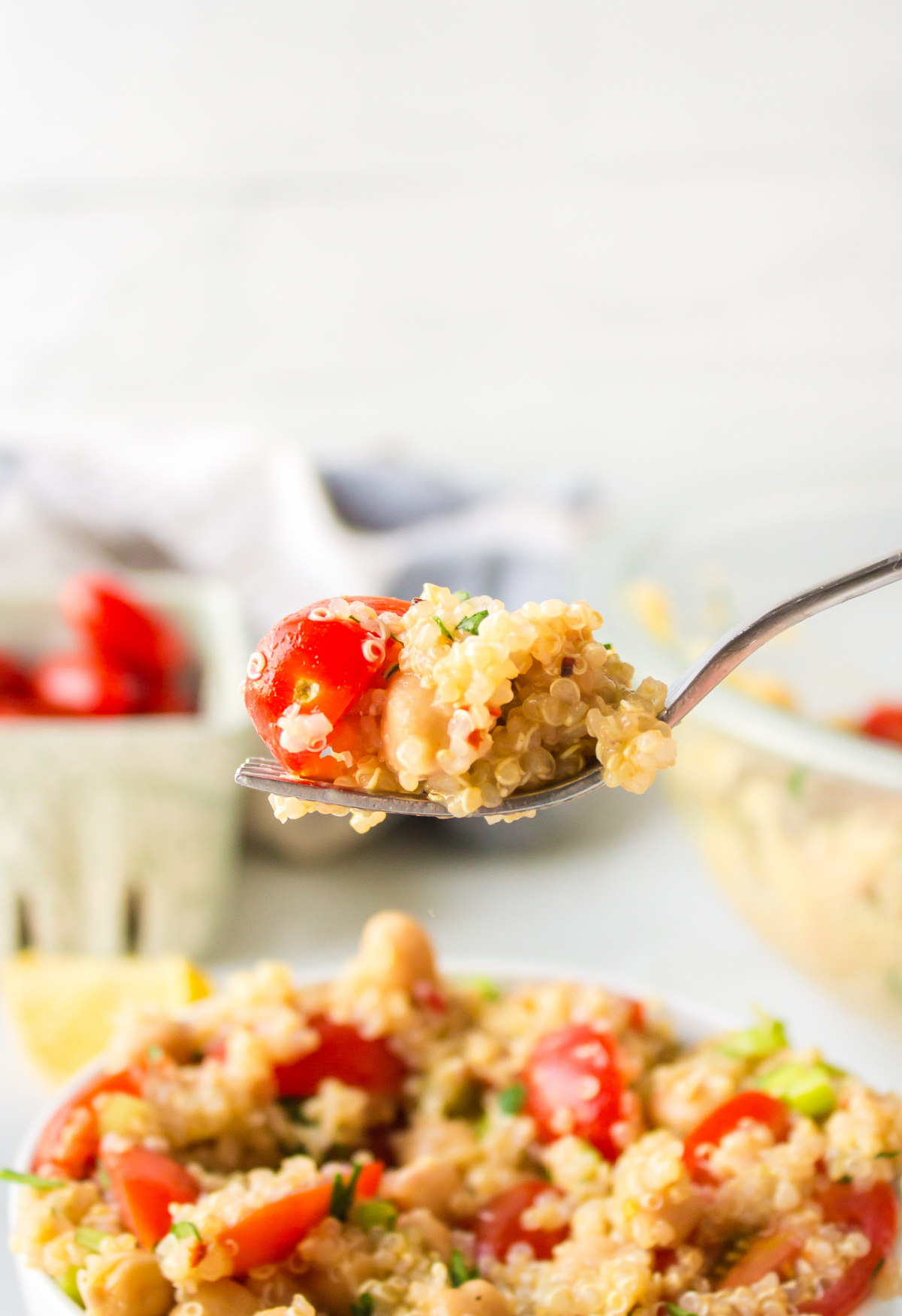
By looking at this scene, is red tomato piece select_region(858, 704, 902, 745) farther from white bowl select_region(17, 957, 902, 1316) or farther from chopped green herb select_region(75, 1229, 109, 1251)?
chopped green herb select_region(75, 1229, 109, 1251)

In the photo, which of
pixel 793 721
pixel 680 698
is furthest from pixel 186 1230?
pixel 793 721

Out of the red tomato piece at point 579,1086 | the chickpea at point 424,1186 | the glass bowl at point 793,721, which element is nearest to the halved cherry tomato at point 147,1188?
the chickpea at point 424,1186

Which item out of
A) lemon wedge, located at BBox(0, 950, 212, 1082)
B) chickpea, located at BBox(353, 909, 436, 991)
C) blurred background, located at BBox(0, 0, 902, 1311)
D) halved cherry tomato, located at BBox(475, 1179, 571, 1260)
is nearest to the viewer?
halved cherry tomato, located at BBox(475, 1179, 571, 1260)

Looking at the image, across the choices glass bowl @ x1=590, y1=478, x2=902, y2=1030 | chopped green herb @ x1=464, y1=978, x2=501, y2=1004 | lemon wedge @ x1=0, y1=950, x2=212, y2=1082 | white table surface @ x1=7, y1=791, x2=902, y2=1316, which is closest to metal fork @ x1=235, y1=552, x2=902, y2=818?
glass bowl @ x1=590, y1=478, x2=902, y2=1030

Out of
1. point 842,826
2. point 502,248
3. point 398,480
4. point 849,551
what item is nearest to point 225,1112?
point 842,826

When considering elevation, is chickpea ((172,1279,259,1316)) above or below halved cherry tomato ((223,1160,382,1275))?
below

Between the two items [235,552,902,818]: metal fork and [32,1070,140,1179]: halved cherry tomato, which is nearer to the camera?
[235,552,902,818]: metal fork
